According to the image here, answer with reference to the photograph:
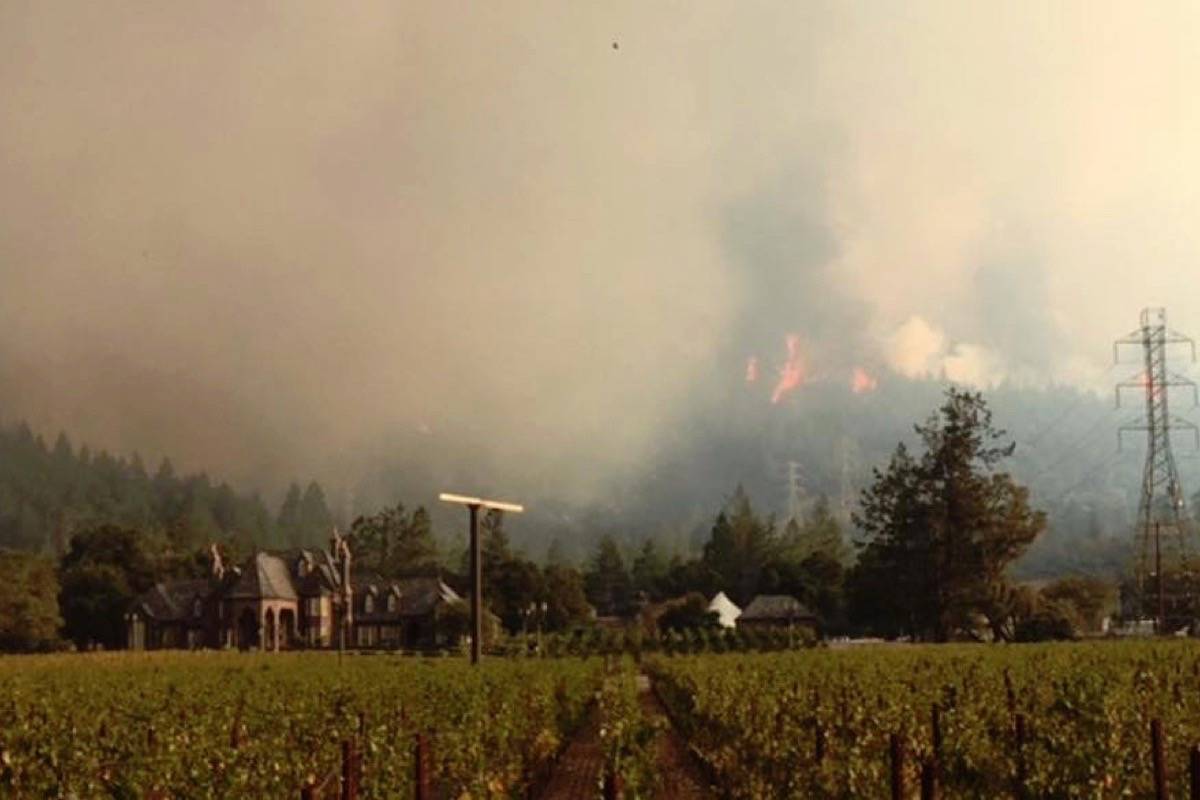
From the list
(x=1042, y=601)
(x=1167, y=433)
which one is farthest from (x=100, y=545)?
(x=1167, y=433)

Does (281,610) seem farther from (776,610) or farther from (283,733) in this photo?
(283,733)

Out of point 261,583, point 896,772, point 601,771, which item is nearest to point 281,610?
point 261,583

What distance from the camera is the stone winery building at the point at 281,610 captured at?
399 feet

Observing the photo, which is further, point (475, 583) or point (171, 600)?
point (171, 600)

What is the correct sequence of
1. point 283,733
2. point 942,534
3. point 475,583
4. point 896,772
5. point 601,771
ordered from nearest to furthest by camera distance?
point 896,772, point 283,733, point 601,771, point 475,583, point 942,534

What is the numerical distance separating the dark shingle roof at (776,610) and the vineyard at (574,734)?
8303cm

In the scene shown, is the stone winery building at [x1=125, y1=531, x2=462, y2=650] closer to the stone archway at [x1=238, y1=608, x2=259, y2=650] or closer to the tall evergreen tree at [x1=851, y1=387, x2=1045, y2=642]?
the stone archway at [x1=238, y1=608, x2=259, y2=650]

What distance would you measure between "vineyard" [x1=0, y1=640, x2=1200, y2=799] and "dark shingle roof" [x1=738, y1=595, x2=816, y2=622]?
83.0 meters

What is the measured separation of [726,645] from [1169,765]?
63678 millimetres

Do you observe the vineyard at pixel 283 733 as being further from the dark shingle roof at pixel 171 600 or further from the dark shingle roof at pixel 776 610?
the dark shingle roof at pixel 171 600

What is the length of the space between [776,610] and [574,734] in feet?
281

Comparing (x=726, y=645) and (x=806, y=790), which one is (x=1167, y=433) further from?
(x=806, y=790)

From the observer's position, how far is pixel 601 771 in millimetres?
21141

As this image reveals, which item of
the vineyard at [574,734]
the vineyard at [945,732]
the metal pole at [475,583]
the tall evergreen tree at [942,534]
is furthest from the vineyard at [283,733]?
the tall evergreen tree at [942,534]
